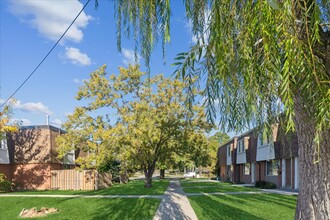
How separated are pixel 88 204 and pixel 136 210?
10.9 feet

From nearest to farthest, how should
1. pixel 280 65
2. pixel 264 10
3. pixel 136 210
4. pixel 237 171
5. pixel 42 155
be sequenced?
pixel 264 10 < pixel 280 65 < pixel 136 210 < pixel 42 155 < pixel 237 171

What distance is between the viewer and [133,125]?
83.9 ft

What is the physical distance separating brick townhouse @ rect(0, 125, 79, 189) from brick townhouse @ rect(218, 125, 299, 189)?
1557 centimetres

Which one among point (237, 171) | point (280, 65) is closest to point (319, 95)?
point (280, 65)

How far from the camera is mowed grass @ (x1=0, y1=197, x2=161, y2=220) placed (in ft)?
44.1

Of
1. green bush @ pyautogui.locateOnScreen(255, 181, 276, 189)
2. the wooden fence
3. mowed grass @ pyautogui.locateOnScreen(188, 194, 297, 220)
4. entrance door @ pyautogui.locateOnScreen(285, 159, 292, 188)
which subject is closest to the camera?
mowed grass @ pyautogui.locateOnScreen(188, 194, 297, 220)

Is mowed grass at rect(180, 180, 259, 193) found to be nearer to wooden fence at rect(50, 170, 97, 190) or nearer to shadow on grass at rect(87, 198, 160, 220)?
wooden fence at rect(50, 170, 97, 190)

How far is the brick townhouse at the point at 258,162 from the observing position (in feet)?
79.5

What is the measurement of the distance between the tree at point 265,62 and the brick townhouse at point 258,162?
1193cm

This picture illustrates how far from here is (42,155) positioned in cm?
2877

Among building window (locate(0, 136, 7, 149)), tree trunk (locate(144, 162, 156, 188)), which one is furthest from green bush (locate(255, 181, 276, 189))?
building window (locate(0, 136, 7, 149))

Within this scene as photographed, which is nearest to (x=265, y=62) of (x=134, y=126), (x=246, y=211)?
(x=246, y=211)

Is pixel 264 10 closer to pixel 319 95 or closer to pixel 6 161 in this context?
pixel 319 95

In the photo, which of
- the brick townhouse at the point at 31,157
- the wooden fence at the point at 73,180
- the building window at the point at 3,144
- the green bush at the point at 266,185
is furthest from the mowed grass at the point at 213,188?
the building window at the point at 3,144
